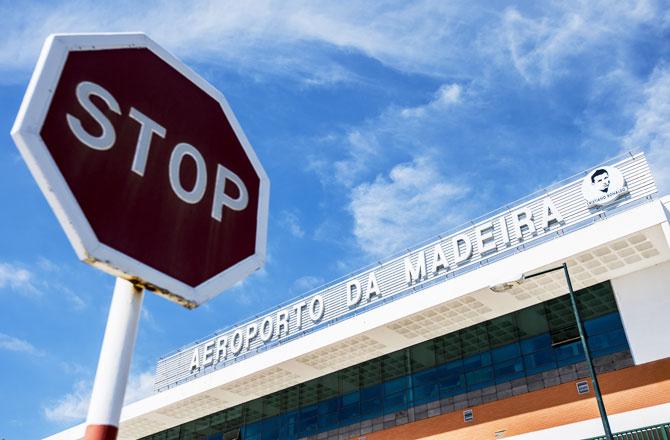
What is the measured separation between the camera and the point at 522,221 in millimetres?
23312

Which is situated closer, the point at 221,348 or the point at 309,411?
the point at 309,411

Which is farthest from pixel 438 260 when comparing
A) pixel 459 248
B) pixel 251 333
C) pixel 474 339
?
pixel 251 333

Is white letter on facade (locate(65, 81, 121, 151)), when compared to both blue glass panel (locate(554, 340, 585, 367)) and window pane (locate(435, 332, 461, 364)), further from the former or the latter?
window pane (locate(435, 332, 461, 364))

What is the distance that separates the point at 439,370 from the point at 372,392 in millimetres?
3214

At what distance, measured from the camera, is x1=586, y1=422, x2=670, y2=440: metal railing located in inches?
723

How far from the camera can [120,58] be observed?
10.6ft

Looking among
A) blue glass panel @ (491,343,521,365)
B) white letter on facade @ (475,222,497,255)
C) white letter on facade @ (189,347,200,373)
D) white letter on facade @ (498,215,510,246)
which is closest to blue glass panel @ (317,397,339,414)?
white letter on facade @ (189,347,200,373)

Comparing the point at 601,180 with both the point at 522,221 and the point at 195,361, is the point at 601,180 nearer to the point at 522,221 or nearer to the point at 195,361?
the point at 522,221

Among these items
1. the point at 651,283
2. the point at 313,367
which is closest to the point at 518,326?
the point at 651,283

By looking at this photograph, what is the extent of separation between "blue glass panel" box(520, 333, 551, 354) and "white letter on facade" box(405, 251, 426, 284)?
441 cm

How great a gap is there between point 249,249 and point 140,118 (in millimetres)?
902

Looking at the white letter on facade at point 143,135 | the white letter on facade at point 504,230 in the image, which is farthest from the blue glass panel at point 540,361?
the white letter on facade at point 143,135

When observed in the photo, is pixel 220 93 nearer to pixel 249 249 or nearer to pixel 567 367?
pixel 249 249

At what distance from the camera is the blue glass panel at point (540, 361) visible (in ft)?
72.4
